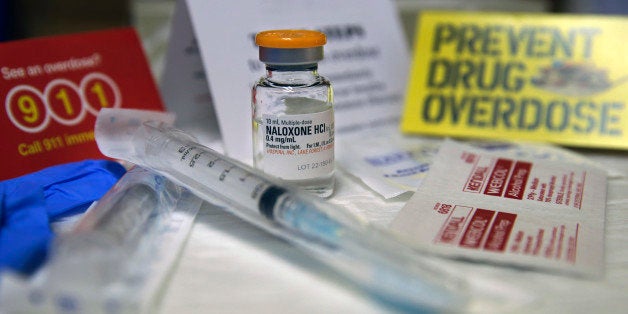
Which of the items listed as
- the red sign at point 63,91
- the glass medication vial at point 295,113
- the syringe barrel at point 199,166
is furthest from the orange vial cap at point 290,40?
the red sign at point 63,91

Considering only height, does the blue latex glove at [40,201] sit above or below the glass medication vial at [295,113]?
below

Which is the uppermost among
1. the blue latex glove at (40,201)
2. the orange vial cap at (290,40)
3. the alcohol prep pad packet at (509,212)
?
the orange vial cap at (290,40)

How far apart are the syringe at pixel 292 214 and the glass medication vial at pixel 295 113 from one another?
42 millimetres

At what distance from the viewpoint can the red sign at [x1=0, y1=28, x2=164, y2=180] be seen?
619 mm

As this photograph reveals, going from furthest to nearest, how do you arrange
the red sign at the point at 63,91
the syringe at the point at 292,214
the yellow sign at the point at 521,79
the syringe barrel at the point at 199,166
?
the yellow sign at the point at 521,79, the red sign at the point at 63,91, the syringe barrel at the point at 199,166, the syringe at the point at 292,214

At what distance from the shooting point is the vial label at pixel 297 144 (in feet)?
1.81

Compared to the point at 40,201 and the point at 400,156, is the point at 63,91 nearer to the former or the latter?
the point at 40,201

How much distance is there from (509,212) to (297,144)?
0.66ft

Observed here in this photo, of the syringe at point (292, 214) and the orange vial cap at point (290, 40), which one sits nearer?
the syringe at point (292, 214)

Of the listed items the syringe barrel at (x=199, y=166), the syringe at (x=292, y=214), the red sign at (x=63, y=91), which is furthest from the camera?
the red sign at (x=63, y=91)

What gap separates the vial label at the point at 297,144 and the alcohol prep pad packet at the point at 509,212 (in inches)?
3.7

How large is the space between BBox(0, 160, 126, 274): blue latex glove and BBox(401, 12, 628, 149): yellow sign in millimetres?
405

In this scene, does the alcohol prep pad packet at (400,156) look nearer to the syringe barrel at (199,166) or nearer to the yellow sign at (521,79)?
the yellow sign at (521,79)

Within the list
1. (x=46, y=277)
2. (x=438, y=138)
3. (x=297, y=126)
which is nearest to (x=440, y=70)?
(x=438, y=138)
